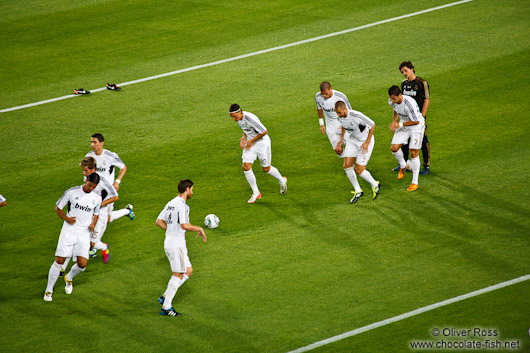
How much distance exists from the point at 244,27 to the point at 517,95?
34.5 ft

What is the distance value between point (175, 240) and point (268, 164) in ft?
13.8

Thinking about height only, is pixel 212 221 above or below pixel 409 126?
below

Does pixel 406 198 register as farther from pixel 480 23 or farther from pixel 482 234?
pixel 480 23

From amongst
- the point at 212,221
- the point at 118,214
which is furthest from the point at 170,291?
the point at 118,214

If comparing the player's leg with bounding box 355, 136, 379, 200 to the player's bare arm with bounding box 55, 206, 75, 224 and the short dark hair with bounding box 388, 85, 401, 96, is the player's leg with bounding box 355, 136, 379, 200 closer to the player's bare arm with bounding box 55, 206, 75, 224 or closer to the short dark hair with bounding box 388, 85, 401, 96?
the short dark hair with bounding box 388, 85, 401, 96

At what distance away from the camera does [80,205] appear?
10969mm

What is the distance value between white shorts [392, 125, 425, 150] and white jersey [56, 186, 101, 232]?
6665 mm

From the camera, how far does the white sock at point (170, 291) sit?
10391 mm

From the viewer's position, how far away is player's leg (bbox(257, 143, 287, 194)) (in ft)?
46.0

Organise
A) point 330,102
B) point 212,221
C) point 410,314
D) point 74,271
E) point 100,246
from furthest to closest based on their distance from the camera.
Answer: point 330,102 < point 212,221 < point 100,246 < point 74,271 < point 410,314

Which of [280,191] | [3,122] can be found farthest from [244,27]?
[280,191]

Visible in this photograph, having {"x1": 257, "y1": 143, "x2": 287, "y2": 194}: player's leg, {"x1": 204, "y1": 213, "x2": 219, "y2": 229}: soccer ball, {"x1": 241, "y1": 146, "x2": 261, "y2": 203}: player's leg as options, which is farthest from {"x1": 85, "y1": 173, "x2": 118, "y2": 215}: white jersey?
{"x1": 257, "y1": 143, "x2": 287, "y2": 194}: player's leg

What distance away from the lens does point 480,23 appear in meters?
23.4

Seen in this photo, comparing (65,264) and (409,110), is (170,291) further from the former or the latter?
(409,110)
